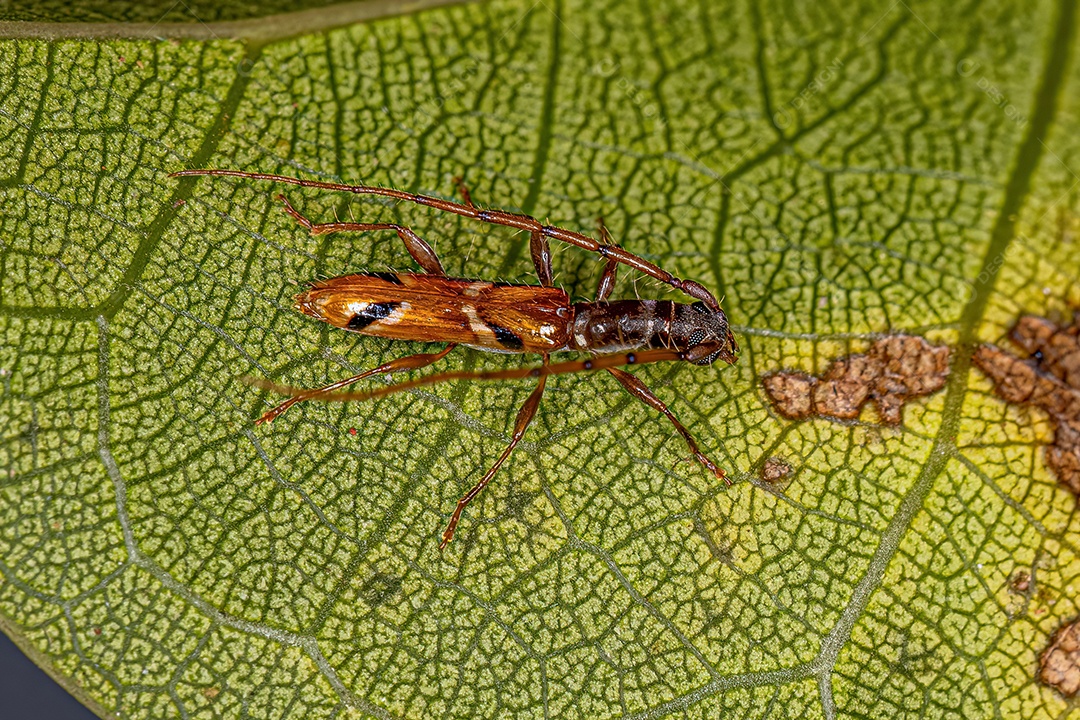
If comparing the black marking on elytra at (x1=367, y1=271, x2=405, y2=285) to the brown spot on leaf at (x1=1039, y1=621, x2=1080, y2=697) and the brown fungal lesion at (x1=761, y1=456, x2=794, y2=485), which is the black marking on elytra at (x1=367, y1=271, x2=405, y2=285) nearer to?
the brown fungal lesion at (x1=761, y1=456, x2=794, y2=485)

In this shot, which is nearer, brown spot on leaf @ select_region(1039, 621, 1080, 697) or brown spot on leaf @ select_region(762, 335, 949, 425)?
brown spot on leaf @ select_region(1039, 621, 1080, 697)

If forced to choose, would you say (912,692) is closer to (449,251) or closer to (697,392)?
(697,392)

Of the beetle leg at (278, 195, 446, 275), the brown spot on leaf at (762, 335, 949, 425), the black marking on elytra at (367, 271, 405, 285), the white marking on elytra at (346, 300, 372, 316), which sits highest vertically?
the brown spot on leaf at (762, 335, 949, 425)

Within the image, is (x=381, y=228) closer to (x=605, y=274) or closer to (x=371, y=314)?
(x=371, y=314)

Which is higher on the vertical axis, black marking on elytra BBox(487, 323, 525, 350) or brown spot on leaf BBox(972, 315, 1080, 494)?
brown spot on leaf BBox(972, 315, 1080, 494)

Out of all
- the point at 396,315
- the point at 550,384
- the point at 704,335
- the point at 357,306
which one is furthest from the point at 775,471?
the point at 357,306

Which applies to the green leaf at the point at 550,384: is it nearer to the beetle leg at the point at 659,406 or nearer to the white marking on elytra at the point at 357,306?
the beetle leg at the point at 659,406

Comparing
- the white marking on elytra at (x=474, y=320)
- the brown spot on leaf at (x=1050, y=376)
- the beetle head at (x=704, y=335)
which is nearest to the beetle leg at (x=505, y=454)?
the white marking on elytra at (x=474, y=320)

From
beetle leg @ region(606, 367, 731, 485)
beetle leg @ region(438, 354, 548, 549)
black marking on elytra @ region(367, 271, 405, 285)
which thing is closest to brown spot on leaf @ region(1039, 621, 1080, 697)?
beetle leg @ region(606, 367, 731, 485)
